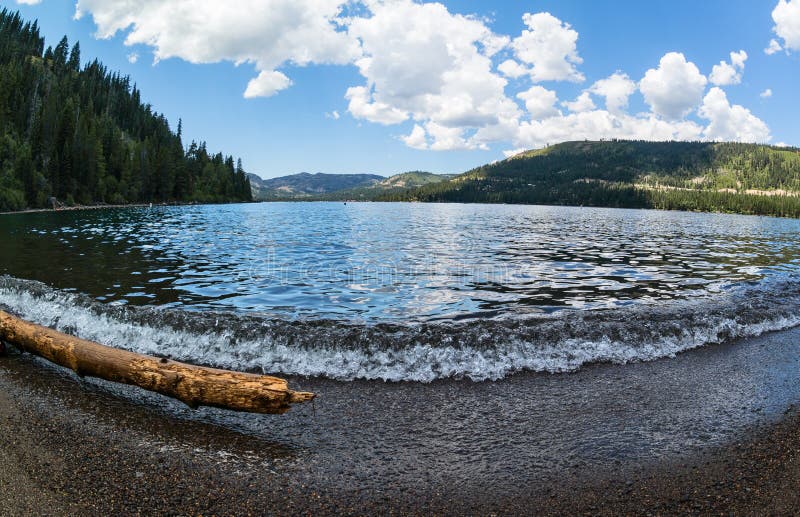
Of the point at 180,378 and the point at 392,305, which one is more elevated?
the point at 180,378

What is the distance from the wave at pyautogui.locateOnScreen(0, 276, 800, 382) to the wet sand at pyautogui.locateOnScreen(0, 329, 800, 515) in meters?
0.87

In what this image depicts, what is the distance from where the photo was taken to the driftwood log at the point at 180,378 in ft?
24.9

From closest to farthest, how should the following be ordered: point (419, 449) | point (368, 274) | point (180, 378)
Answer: point (419, 449), point (180, 378), point (368, 274)

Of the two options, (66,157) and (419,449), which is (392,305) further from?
(66,157)

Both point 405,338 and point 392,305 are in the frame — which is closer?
point 405,338

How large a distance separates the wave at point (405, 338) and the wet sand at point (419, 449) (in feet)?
2.85

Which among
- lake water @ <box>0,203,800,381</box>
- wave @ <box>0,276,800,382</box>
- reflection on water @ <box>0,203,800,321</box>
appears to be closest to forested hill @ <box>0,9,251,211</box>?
reflection on water @ <box>0,203,800,321</box>

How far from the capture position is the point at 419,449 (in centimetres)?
750

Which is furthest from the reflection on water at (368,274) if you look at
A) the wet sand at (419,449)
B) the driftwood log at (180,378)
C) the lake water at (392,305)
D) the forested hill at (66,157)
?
the forested hill at (66,157)

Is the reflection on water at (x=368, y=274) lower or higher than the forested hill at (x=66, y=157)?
lower

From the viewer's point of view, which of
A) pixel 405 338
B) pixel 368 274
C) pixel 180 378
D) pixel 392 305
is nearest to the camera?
pixel 180 378

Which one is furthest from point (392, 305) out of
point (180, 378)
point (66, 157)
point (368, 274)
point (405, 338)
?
point (66, 157)

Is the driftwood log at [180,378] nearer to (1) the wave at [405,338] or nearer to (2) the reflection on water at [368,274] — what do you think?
(1) the wave at [405,338]

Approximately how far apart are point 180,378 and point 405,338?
19.1 feet
